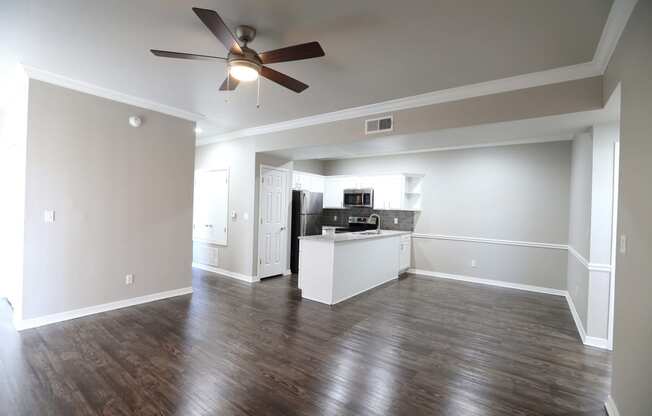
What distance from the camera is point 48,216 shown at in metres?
3.41

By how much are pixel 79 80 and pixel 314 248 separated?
11.7 feet

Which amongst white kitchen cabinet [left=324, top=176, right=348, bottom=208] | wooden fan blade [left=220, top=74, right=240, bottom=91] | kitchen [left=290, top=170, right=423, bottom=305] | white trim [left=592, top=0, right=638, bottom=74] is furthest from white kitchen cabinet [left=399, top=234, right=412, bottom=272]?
wooden fan blade [left=220, top=74, right=240, bottom=91]

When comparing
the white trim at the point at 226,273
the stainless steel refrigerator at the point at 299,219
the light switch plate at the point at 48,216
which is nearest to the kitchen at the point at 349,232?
the stainless steel refrigerator at the point at 299,219

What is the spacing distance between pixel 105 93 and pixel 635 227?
5.25m

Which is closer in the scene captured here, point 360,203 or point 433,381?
point 433,381

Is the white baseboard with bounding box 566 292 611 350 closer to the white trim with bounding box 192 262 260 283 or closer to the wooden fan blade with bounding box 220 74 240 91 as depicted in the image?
the wooden fan blade with bounding box 220 74 240 91

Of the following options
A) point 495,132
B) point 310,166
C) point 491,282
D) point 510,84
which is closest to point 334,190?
point 310,166

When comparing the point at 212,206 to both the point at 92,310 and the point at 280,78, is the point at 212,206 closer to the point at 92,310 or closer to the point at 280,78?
the point at 92,310

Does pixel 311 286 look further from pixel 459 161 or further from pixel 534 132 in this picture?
pixel 459 161

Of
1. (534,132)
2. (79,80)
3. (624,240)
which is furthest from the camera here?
(534,132)

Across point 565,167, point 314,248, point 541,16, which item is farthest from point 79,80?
point 565,167

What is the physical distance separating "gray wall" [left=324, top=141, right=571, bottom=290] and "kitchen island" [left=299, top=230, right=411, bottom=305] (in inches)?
71.9

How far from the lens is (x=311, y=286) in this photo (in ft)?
14.8

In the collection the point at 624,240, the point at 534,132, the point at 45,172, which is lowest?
the point at 624,240
